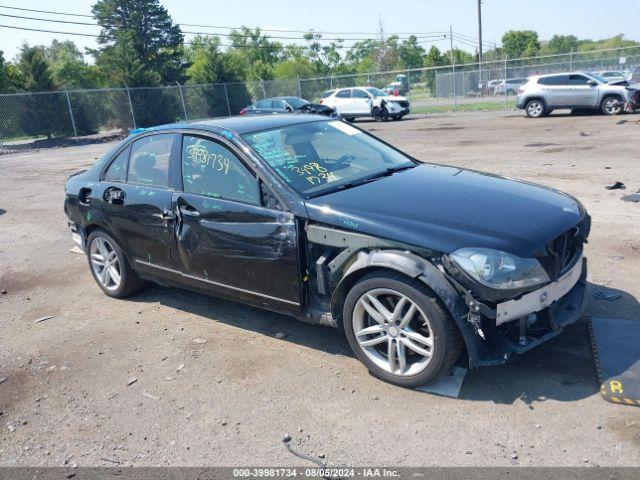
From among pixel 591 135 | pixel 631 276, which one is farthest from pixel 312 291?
pixel 591 135

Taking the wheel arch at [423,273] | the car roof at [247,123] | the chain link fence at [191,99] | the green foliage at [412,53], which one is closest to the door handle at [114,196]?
the car roof at [247,123]

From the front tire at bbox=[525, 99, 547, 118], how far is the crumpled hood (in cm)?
1921

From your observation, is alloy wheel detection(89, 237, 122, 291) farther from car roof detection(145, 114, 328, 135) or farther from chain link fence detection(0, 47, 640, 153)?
chain link fence detection(0, 47, 640, 153)

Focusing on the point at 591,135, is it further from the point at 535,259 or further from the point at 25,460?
the point at 25,460

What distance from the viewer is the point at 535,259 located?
3355 millimetres

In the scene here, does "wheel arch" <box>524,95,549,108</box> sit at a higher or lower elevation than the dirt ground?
higher

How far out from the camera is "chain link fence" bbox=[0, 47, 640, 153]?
2734 centimetres

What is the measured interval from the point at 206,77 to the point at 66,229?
29236 millimetres

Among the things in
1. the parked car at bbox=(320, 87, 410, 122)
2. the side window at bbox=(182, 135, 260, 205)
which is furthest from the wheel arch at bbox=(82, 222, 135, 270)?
the parked car at bbox=(320, 87, 410, 122)

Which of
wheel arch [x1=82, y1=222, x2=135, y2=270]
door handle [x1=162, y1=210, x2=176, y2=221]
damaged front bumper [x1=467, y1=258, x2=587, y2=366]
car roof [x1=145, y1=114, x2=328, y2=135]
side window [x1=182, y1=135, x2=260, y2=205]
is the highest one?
car roof [x1=145, y1=114, x2=328, y2=135]

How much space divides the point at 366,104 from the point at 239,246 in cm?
2462

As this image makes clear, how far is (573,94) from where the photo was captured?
2089 cm

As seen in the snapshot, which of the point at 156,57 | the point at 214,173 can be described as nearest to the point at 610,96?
the point at 214,173

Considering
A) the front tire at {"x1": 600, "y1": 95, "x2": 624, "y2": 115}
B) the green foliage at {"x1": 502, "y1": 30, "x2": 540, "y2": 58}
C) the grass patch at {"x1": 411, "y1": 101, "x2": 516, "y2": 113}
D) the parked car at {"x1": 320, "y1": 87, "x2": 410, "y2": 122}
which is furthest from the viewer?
the green foliage at {"x1": 502, "y1": 30, "x2": 540, "y2": 58}
